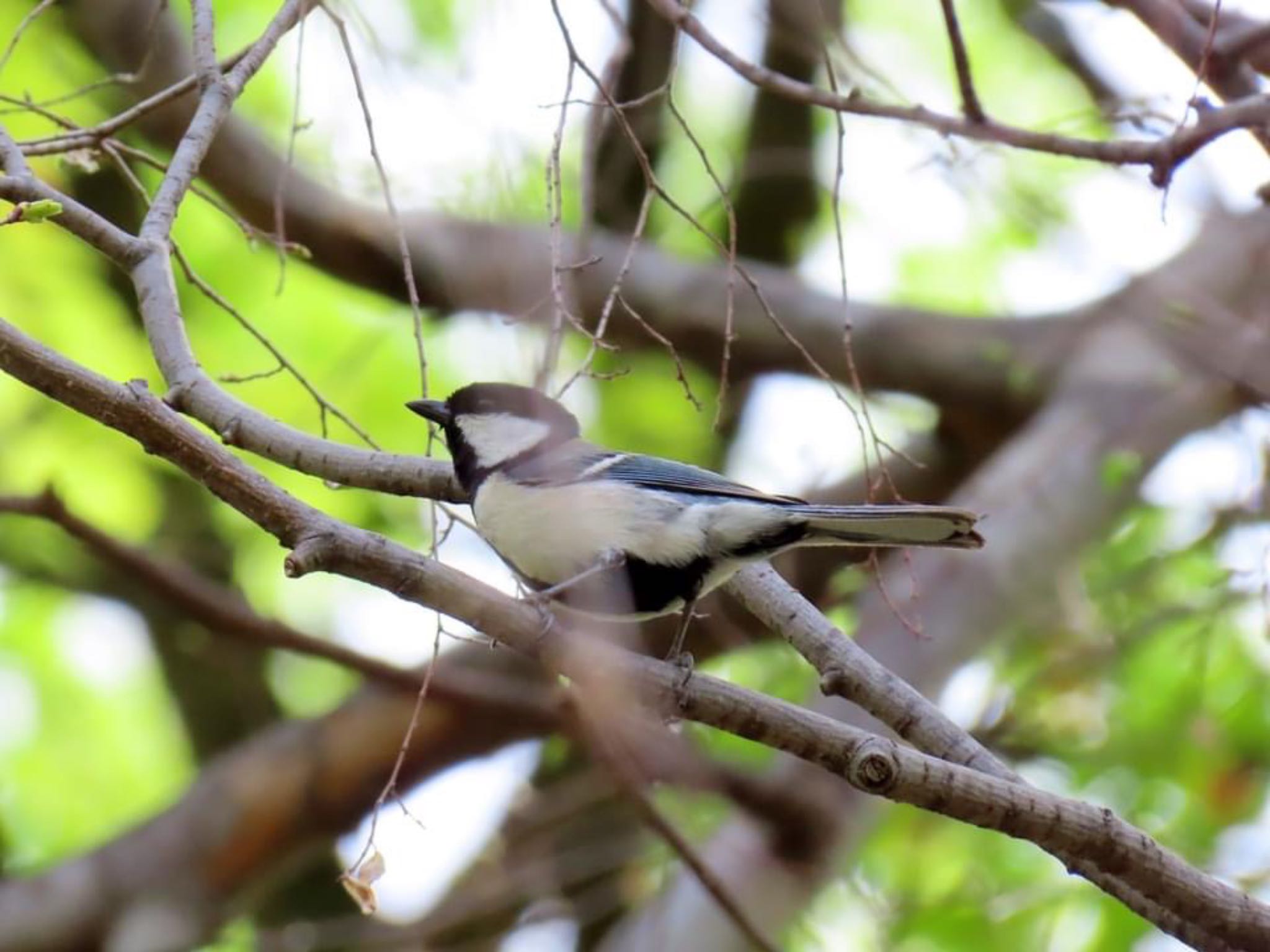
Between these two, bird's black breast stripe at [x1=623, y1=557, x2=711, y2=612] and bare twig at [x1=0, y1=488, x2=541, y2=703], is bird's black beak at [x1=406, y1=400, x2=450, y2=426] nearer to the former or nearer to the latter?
bird's black breast stripe at [x1=623, y1=557, x2=711, y2=612]

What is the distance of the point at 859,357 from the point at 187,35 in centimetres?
339

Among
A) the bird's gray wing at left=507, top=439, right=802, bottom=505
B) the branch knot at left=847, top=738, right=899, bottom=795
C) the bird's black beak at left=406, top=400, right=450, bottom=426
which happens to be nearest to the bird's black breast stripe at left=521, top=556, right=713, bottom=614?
the bird's gray wing at left=507, top=439, right=802, bottom=505

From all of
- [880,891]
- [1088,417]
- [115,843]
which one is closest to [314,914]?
[115,843]

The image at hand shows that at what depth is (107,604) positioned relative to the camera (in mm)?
7961

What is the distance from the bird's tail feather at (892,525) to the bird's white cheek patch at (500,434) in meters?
0.80

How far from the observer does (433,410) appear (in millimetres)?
3961

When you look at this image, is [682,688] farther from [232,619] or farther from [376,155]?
[232,619]

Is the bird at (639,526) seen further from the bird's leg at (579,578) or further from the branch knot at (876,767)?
the branch knot at (876,767)

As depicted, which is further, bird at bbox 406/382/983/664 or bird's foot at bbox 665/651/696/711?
bird at bbox 406/382/983/664

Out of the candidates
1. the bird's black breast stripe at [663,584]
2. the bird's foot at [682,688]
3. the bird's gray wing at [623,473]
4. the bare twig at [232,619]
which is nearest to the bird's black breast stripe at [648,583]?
the bird's black breast stripe at [663,584]

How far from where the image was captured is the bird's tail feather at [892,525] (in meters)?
3.11

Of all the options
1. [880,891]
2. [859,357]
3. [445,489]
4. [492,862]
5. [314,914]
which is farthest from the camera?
[314,914]

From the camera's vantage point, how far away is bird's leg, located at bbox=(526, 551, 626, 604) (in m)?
3.07

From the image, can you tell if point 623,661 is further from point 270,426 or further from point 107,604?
point 107,604
